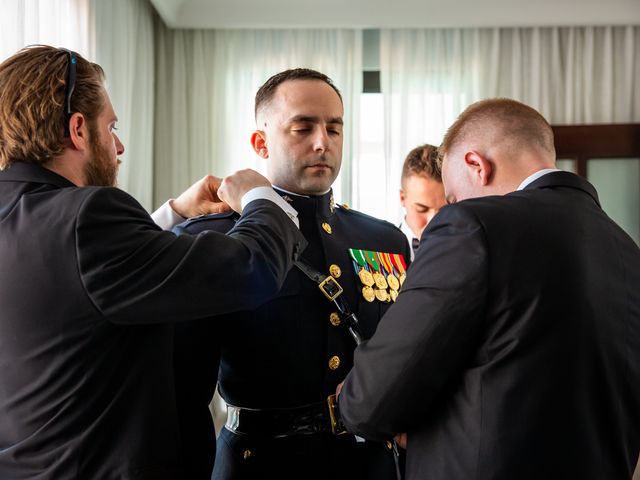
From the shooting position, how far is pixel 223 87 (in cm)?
588

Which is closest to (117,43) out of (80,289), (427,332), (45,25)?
(45,25)

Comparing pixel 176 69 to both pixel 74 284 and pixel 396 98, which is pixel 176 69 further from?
pixel 74 284

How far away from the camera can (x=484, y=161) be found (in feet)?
5.12

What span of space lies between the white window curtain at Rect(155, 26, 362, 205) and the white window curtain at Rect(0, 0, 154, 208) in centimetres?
25

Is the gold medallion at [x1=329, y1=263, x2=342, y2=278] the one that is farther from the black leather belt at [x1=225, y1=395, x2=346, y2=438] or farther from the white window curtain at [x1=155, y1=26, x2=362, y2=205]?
the white window curtain at [x1=155, y1=26, x2=362, y2=205]

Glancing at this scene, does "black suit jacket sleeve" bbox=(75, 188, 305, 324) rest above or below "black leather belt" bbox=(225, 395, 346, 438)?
above

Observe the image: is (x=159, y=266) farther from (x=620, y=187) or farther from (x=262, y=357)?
(x=620, y=187)

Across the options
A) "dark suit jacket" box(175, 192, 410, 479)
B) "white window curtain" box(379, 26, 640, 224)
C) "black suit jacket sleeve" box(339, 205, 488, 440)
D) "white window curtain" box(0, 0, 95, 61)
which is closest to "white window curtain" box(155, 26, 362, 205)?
"white window curtain" box(379, 26, 640, 224)

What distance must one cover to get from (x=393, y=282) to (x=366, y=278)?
0.37 feet

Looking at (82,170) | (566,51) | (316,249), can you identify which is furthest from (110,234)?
(566,51)

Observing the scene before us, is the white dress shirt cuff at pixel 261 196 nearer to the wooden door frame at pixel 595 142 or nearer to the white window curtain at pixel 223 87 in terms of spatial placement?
the white window curtain at pixel 223 87

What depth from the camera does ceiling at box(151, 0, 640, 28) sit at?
553cm

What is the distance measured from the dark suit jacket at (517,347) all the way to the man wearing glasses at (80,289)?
1.04 feet

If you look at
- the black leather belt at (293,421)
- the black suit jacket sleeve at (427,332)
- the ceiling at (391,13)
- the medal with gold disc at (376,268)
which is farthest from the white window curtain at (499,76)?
the black suit jacket sleeve at (427,332)
